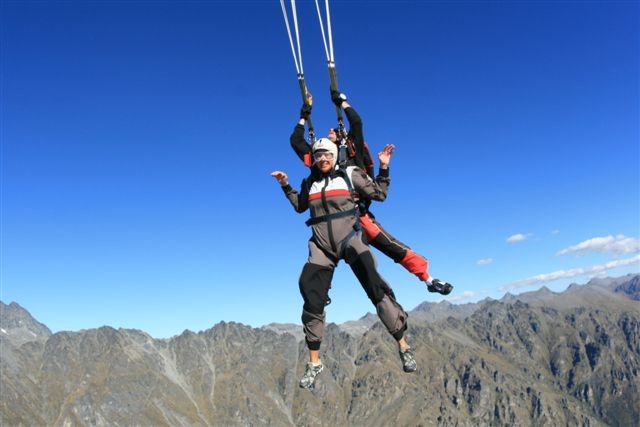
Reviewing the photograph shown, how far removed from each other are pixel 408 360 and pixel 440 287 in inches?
61.5

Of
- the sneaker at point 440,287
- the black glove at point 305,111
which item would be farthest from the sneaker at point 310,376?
the black glove at point 305,111

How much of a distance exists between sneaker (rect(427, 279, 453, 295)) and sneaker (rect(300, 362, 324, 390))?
8.98 feet

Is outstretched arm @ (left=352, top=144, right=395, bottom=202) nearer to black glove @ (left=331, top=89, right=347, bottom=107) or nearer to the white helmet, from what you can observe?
the white helmet

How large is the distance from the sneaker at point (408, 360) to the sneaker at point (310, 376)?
1.66m

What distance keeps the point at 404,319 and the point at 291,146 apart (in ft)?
14.6

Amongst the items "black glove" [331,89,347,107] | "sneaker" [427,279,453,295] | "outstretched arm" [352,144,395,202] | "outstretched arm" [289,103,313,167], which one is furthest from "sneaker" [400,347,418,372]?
"black glove" [331,89,347,107]

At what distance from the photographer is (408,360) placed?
422 inches

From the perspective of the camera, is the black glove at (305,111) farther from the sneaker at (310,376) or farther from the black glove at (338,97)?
the sneaker at (310,376)

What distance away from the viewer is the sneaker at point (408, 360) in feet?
34.6

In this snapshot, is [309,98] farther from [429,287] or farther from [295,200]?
[429,287]

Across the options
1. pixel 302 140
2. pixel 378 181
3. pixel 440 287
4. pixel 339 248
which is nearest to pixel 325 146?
pixel 302 140

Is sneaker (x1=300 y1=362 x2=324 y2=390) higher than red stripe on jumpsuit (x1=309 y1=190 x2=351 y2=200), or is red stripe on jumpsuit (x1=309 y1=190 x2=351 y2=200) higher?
red stripe on jumpsuit (x1=309 y1=190 x2=351 y2=200)

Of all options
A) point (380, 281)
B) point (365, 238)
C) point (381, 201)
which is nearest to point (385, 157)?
point (381, 201)

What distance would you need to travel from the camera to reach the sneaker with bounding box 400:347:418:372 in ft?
34.6
